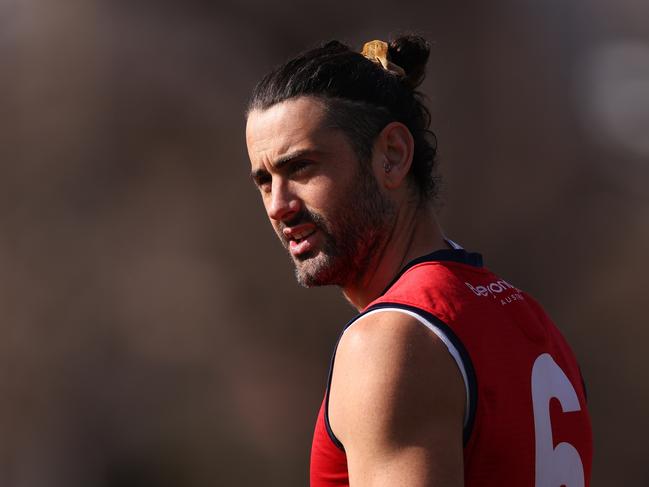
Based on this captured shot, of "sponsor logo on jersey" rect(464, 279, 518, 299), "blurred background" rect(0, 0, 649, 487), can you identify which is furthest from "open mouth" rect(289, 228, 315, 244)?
"blurred background" rect(0, 0, 649, 487)

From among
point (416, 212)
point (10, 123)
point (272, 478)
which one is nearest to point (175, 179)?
point (10, 123)

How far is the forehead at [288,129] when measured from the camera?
1467 mm

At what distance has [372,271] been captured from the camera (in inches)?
59.6

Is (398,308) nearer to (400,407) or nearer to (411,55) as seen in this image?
(400,407)

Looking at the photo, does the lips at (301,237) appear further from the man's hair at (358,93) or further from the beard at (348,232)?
the man's hair at (358,93)

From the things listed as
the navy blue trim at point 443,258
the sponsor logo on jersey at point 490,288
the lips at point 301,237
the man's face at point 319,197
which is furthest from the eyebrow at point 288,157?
the sponsor logo on jersey at point 490,288

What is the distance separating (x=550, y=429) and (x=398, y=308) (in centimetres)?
32

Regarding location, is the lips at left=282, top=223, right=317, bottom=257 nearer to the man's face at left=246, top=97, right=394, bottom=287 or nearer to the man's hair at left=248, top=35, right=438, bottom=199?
the man's face at left=246, top=97, right=394, bottom=287

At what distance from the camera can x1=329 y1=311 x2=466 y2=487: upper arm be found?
3.53 ft

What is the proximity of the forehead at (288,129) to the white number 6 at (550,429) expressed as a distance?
529 millimetres

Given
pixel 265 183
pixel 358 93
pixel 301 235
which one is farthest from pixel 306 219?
pixel 358 93

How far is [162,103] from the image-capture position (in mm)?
4555

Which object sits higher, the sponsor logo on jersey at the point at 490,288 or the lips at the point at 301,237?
the lips at the point at 301,237

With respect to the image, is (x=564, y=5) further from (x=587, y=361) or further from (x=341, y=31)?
(x=587, y=361)
